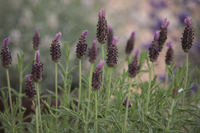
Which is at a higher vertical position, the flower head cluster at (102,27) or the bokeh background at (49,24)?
the bokeh background at (49,24)

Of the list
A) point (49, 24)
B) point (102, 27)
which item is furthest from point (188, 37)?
point (49, 24)

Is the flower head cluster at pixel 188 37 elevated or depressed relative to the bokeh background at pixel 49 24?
depressed

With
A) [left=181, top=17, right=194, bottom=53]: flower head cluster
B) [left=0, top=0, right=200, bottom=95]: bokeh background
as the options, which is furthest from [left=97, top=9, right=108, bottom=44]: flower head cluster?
[left=0, top=0, right=200, bottom=95]: bokeh background

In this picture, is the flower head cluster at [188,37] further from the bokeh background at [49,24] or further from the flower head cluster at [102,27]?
the bokeh background at [49,24]

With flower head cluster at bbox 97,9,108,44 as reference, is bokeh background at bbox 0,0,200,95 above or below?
above

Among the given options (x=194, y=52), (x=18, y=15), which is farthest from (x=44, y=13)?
(x=194, y=52)

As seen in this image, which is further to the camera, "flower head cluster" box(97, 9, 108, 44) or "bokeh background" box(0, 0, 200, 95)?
"bokeh background" box(0, 0, 200, 95)

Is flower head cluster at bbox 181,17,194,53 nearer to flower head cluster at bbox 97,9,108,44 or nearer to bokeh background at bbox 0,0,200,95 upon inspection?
flower head cluster at bbox 97,9,108,44

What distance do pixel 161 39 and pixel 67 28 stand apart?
1.46 meters

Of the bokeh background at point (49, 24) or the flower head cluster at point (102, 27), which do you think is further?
the bokeh background at point (49, 24)

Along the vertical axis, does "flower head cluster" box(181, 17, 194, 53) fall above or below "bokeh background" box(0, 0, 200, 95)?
below

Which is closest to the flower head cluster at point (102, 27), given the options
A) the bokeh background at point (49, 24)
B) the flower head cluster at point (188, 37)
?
the flower head cluster at point (188, 37)

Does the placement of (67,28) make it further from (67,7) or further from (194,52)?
(194,52)

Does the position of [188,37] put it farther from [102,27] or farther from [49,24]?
[49,24]
